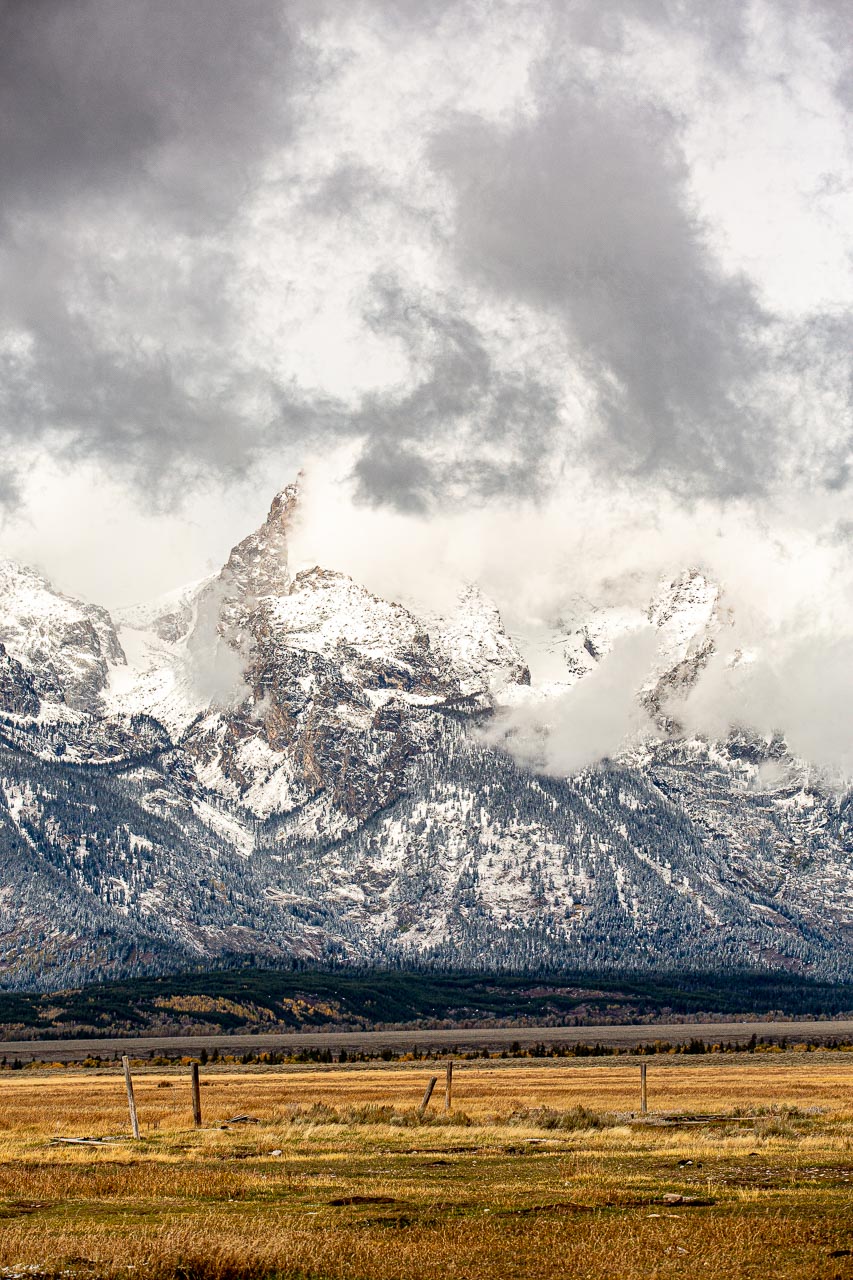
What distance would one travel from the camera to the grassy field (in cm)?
2486

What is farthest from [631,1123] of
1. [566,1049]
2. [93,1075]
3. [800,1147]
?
[566,1049]

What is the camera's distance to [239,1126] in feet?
209

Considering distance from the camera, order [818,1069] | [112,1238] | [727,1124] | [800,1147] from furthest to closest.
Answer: [818,1069] → [727,1124] → [800,1147] → [112,1238]

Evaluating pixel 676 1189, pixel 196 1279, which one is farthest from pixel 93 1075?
pixel 196 1279

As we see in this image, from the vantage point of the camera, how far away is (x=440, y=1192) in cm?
3634

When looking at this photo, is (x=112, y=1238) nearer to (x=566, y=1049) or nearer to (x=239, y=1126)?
(x=239, y=1126)

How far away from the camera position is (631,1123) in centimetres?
6203

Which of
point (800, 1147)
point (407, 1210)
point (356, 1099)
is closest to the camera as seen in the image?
point (407, 1210)

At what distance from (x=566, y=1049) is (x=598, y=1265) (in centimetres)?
17680

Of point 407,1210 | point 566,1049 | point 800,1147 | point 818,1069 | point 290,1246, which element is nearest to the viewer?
point 290,1246

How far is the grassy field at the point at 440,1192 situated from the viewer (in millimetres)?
24859

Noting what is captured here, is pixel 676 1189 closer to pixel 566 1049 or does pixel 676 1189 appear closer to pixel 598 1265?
pixel 598 1265

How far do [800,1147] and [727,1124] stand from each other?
41.9ft

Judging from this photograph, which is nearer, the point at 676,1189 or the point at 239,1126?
the point at 676,1189
